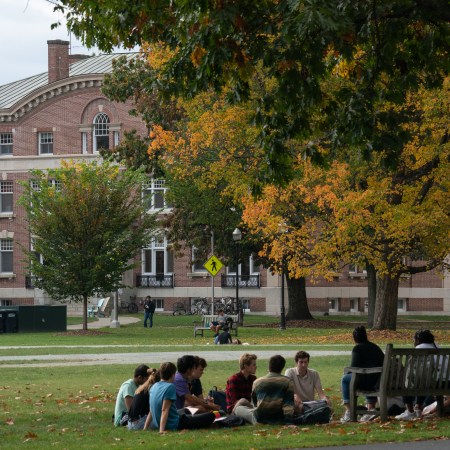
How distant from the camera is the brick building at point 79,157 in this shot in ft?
229

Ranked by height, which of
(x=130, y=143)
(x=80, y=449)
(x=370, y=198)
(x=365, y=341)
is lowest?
(x=80, y=449)

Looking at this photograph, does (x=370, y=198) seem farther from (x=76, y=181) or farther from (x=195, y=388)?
(x=195, y=388)

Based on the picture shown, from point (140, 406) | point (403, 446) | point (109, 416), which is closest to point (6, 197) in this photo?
point (109, 416)

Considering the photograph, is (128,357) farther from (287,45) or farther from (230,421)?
(287,45)

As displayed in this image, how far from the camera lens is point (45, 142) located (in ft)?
240

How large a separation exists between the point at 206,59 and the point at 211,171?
1033 inches

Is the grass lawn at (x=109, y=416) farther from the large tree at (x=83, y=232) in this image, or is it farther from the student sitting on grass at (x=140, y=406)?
the large tree at (x=83, y=232)

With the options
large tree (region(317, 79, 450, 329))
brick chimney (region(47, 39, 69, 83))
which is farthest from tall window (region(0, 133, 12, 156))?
large tree (region(317, 79, 450, 329))

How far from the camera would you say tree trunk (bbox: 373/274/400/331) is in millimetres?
41656

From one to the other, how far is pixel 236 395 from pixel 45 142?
58.2 metres

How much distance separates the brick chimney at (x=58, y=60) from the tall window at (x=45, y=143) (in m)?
3.51

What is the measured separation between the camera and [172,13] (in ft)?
53.5

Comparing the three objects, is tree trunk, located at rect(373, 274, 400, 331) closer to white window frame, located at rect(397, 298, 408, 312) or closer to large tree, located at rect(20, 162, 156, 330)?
large tree, located at rect(20, 162, 156, 330)

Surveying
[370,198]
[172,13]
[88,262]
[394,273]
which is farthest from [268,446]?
[88,262]
